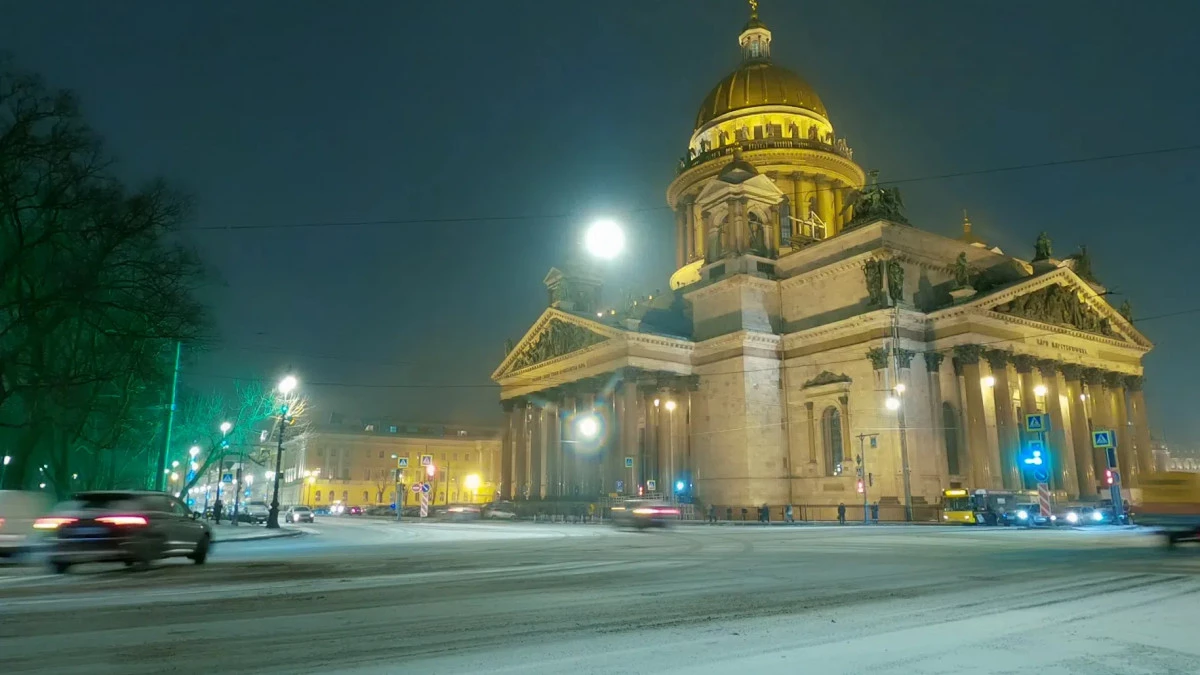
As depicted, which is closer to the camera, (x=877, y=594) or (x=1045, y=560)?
(x=877, y=594)

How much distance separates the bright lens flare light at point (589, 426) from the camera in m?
Result: 56.7

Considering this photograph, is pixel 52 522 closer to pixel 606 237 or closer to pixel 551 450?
pixel 606 237

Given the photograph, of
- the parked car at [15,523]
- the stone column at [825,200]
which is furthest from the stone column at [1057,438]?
the parked car at [15,523]

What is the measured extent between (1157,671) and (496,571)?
10615mm

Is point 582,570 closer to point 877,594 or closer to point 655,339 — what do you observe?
point 877,594

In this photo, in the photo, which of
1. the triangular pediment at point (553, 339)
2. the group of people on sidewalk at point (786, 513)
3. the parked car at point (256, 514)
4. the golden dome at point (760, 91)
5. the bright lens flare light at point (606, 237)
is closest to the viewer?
Answer: the bright lens flare light at point (606, 237)

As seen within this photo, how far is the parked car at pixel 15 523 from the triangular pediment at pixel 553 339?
121 ft

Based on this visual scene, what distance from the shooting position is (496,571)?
14.6 metres

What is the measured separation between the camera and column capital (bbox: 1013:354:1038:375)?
47.2m

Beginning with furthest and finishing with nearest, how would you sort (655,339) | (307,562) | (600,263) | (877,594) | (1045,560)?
(600,263), (655,339), (307,562), (1045,560), (877,594)

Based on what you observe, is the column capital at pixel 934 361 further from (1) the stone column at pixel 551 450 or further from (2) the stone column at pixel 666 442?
(1) the stone column at pixel 551 450

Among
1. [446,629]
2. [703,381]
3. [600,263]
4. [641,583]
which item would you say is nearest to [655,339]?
[703,381]

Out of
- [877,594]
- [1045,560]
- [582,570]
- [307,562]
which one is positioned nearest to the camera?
[877,594]

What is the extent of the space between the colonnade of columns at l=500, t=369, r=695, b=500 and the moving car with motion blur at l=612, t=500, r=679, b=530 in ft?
50.3
